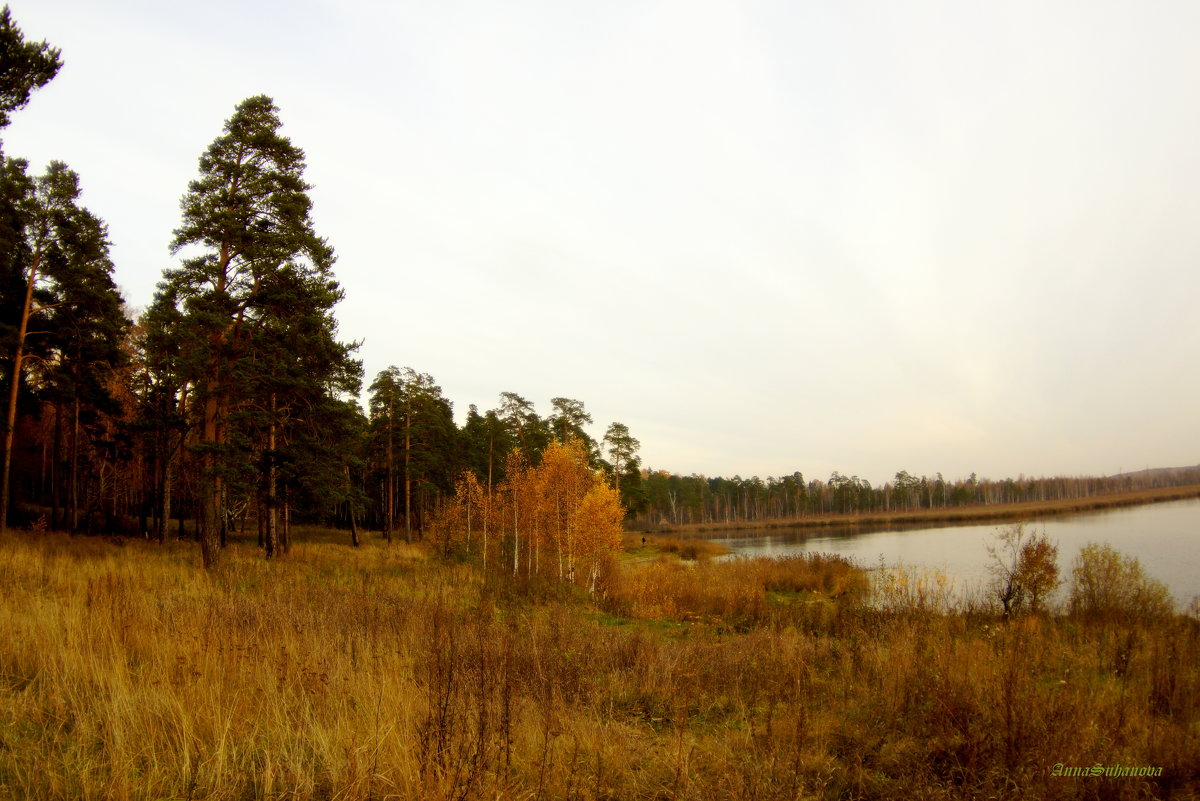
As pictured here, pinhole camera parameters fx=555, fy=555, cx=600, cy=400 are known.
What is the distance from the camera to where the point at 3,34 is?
7.82m

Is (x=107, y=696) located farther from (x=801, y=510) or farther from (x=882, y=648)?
(x=801, y=510)

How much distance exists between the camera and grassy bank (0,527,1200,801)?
3.26 m

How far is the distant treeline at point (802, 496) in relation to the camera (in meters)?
113

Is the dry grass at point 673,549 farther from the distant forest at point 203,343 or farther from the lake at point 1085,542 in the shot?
the distant forest at point 203,343

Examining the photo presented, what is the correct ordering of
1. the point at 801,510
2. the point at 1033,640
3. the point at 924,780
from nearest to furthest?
1. the point at 924,780
2. the point at 1033,640
3. the point at 801,510

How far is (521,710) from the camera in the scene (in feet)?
14.9

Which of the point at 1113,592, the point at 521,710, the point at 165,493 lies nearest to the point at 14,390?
the point at 165,493

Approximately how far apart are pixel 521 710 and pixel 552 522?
25.4m

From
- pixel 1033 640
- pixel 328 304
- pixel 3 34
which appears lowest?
pixel 1033 640

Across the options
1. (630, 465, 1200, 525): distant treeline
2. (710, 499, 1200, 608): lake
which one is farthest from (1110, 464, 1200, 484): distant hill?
(710, 499, 1200, 608): lake

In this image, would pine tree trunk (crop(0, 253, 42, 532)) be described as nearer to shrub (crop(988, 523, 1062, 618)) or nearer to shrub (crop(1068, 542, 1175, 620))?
shrub (crop(988, 523, 1062, 618))

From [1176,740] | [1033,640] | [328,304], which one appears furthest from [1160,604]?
[328,304]

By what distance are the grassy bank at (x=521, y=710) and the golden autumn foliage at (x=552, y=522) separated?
1577cm

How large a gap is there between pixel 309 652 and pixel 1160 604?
18089 mm
